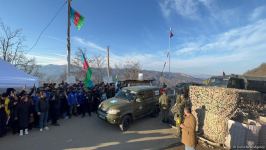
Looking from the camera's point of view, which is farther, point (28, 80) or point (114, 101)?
point (114, 101)

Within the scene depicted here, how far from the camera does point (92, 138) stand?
9.91 m

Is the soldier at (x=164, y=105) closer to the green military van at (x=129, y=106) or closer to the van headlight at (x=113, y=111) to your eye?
the green military van at (x=129, y=106)

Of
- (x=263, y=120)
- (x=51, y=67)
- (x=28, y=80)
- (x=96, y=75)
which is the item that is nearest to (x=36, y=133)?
(x=28, y=80)

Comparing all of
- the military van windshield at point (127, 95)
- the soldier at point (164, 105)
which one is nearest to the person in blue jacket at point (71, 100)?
the military van windshield at point (127, 95)

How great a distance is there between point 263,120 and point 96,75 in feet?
171

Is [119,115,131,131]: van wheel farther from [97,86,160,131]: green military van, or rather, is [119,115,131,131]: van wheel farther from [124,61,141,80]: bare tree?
[124,61,141,80]: bare tree

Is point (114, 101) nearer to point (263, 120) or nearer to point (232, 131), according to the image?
point (232, 131)

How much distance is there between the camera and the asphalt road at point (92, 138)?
881 centimetres

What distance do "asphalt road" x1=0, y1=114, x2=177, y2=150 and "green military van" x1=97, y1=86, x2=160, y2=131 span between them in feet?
1.92

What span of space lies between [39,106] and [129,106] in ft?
14.4

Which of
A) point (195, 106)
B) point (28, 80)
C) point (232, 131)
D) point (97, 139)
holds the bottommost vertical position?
point (97, 139)

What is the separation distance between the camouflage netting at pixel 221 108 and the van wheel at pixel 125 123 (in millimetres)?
3587

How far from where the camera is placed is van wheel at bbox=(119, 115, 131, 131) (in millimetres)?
11109

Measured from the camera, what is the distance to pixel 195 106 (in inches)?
397
